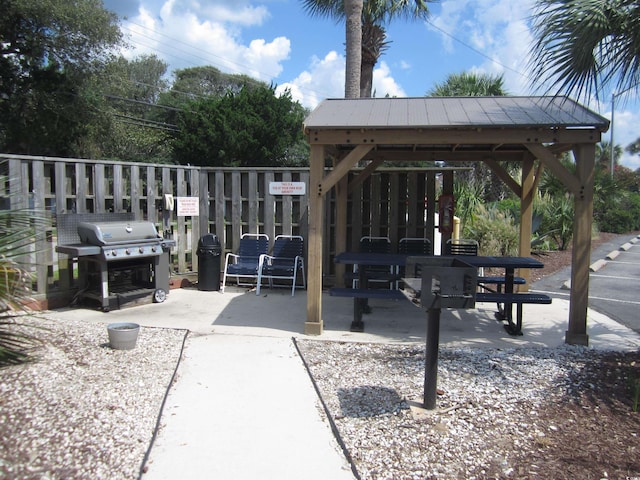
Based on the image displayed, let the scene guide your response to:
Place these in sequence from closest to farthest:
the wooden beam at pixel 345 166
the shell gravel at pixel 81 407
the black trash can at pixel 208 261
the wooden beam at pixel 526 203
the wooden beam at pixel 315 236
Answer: the shell gravel at pixel 81 407, the wooden beam at pixel 345 166, the wooden beam at pixel 315 236, the wooden beam at pixel 526 203, the black trash can at pixel 208 261

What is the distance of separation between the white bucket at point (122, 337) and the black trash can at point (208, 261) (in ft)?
12.0

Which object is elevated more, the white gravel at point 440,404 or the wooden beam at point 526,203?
the wooden beam at point 526,203

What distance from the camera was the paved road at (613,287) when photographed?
8.12 meters

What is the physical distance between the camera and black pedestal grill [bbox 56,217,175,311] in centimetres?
712

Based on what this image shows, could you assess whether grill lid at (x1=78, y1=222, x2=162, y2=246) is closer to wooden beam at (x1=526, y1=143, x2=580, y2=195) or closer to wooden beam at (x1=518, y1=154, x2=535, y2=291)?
wooden beam at (x1=526, y1=143, x2=580, y2=195)

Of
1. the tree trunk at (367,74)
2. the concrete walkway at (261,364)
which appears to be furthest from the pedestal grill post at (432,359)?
the tree trunk at (367,74)

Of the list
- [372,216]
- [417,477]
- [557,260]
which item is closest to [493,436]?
[417,477]

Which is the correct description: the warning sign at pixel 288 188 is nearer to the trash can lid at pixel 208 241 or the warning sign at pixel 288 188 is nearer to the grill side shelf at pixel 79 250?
the trash can lid at pixel 208 241

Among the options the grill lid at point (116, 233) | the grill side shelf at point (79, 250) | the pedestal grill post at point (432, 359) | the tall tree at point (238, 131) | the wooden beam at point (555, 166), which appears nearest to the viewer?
the pedestal grill post at point (432, 359)

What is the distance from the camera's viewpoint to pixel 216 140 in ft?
65.5

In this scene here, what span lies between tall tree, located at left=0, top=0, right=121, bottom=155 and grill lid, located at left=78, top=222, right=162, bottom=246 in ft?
40.1

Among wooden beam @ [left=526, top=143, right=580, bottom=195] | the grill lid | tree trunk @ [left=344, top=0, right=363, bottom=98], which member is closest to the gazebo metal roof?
wooden beam @ [left=526, top=143, right=580, bottom=195]

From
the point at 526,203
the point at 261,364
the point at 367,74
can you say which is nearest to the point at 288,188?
the point at 526,203

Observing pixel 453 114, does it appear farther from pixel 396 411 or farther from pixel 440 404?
pixel 396 411
